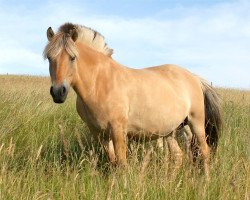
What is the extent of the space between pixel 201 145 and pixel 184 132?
634 mm

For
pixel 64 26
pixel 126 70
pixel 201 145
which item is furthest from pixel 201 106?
pixel 64 26

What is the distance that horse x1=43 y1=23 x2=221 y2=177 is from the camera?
15.5 feet

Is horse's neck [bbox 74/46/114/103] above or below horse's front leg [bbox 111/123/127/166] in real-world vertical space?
above

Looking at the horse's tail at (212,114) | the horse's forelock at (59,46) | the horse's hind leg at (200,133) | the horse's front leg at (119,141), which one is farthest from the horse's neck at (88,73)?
the horse's tail at (212,114)

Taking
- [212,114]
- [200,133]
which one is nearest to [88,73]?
[200,133]

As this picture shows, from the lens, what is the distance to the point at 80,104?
17.3 feet

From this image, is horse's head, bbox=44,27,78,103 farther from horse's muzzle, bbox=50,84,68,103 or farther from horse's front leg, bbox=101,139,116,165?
horse's front leg, bbox=101,139,116,165

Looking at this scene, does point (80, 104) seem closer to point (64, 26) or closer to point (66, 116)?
point (64, 26)

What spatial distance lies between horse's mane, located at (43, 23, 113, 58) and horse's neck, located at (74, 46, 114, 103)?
0.26m

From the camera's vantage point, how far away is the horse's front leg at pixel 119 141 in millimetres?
4973

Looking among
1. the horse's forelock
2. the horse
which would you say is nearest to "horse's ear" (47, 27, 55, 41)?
the horse

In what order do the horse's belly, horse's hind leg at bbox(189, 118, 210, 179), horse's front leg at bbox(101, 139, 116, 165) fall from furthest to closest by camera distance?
horse's hind leg at bbox(189, 118, 210, 179) < the horse's belly < horse's front leg at bbox(101, 139, 116, 165)

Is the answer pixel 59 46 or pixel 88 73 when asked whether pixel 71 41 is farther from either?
pixel 88 73

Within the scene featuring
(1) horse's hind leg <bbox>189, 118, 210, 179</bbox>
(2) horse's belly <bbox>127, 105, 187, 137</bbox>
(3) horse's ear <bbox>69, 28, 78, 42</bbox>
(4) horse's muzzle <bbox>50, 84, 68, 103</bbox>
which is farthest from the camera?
(1) horse's hind leg <bbox>189, 118, 210, 179</bbox>
